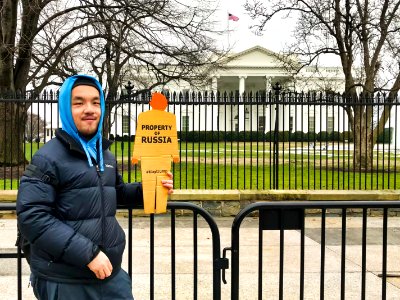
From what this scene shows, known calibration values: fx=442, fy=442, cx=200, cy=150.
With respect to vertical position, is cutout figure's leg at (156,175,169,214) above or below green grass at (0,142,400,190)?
above

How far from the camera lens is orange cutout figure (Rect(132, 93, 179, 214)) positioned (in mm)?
2531

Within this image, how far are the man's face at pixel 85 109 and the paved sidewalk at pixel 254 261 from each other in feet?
8.76

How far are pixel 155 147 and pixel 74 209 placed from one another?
0.59 meters

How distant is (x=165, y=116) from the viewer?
102 inches

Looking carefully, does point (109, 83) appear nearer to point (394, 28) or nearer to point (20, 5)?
point (20, 5)

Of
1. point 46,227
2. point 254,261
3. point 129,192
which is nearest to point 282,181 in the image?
point 254,261

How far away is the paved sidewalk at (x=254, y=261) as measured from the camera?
4.66 m

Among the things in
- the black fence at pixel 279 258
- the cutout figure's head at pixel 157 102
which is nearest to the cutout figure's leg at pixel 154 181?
the cutout figure's head at pixel 157 102

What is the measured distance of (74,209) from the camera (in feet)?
7.25

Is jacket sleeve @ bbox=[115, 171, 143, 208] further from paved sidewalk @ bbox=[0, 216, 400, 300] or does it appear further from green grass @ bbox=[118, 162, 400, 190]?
green grass @ bbox=[118, 162, 400, 190]

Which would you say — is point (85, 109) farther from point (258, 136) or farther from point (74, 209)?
point (258, 136)

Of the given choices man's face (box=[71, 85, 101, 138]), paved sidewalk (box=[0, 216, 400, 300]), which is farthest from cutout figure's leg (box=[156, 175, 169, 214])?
paved sidewalk (box=[0, 216, 400, 300])

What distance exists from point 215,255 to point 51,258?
136 cm

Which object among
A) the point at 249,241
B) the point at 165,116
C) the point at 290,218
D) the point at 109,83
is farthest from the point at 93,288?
the point at 109,83
